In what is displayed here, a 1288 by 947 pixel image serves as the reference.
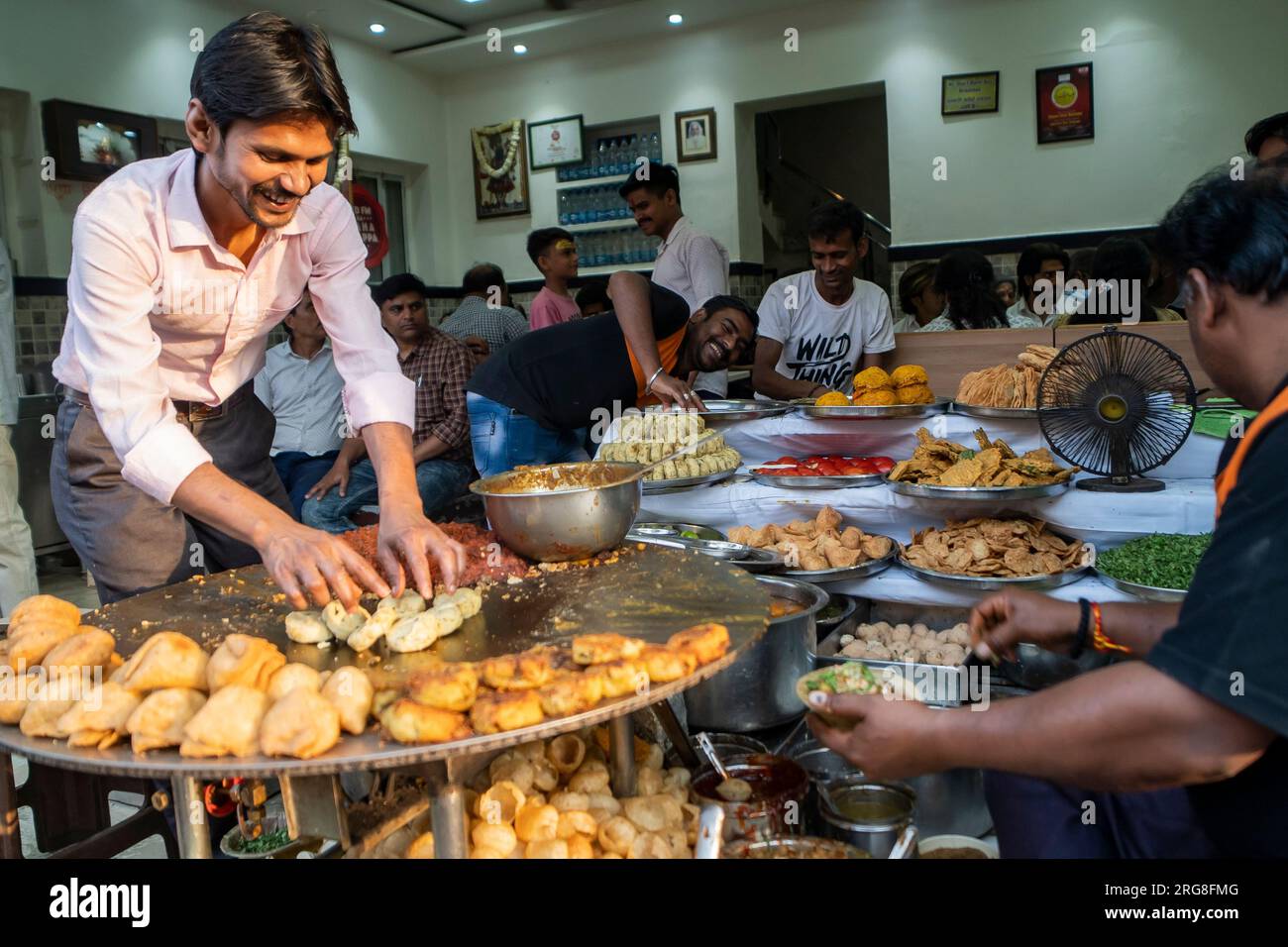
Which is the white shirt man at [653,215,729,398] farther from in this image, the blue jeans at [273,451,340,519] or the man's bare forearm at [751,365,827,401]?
the blue jeans at [273,451,340,519]

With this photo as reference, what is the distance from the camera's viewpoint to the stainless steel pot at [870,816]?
1.66 metres

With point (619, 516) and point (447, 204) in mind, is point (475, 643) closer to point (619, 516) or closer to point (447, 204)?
point (619, 516)

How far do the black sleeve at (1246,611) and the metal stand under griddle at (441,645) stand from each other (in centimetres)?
54

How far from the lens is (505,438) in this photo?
3.57m

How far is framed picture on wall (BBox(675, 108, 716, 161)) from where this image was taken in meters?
7.91

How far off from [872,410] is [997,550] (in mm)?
647

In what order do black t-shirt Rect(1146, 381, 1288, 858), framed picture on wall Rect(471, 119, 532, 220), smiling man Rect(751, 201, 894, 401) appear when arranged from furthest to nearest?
framed picture on wall Rect(471, 119, 532, 220), smiling man Rect(751, 201, 894, 401), black t-shirt Rect(1146, 381, 1288, 858)

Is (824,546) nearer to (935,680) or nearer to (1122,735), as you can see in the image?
(935,680)

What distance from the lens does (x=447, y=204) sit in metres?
9.13

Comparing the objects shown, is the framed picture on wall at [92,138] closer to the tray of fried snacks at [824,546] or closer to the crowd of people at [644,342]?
the crowd of people at [644,342]

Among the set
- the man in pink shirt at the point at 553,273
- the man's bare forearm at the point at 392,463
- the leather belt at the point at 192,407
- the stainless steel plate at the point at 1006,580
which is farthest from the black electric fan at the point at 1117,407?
the man in pink shirt at the point at 553,273

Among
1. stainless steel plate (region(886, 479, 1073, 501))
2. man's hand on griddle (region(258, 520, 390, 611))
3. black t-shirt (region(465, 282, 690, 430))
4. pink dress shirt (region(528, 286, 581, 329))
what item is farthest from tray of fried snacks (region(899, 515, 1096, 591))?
pink dress shirt (region(528, 286, 581, 329))

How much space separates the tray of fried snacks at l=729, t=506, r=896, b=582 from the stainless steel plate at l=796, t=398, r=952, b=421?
0.34 meters
